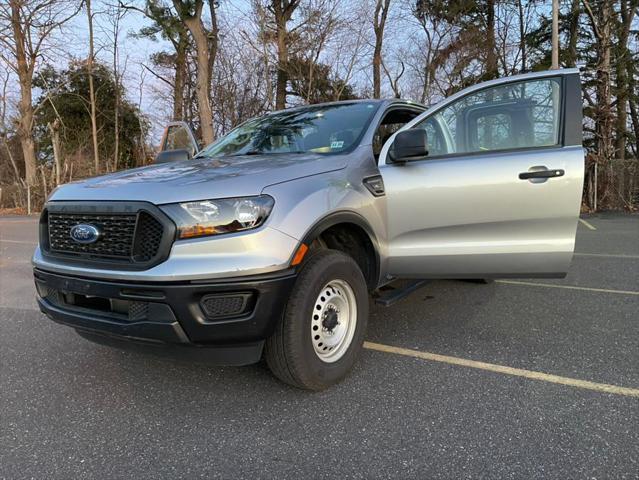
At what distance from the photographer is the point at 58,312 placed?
288cm

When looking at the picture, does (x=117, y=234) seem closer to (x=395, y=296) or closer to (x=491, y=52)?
(x=395, y=296)

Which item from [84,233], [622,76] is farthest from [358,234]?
[622,76]

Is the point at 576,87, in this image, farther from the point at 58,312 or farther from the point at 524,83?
the point at 58,312

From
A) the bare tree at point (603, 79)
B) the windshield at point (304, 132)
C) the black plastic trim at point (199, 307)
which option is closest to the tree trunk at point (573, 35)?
the bare tree at point (603, 79)

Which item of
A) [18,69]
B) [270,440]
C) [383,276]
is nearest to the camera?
[270,440]

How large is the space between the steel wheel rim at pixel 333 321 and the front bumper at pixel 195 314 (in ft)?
1.27

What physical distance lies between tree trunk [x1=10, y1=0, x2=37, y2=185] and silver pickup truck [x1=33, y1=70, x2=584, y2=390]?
79.4 ft

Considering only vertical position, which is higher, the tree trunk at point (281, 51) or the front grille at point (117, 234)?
the tree trunk at point (281, 51)

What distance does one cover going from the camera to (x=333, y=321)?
307 cm

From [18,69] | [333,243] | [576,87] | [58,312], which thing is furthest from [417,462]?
[18,69]

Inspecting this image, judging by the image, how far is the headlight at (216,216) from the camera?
8.09 feet

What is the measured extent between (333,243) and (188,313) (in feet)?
4.15

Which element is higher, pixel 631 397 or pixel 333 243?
pixel 333 243

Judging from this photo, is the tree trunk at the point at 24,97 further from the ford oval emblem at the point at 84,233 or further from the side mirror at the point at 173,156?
the ford oval emblem at the point at 84,233
